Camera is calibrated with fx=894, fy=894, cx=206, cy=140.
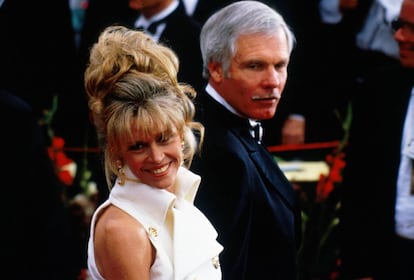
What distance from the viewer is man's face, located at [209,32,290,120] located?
11.3 feet

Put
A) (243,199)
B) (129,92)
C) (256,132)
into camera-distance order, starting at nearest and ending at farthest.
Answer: (129,92)
(243,199)
(256,132)

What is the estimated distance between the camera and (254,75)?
3.50 meters

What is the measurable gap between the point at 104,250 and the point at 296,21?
3304 mm

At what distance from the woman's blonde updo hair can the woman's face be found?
27 millimetres

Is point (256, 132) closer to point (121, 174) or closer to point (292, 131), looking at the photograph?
point (121, 174)

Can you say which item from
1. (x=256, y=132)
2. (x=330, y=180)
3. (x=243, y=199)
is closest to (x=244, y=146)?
(x=256, y=132)

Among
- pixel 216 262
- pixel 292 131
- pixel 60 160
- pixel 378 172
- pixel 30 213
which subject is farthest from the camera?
pixel 292 131

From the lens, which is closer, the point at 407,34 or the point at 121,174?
the point at 121,174

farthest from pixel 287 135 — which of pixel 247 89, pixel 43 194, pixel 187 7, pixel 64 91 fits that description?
pixel 43 194

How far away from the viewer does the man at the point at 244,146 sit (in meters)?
3.29

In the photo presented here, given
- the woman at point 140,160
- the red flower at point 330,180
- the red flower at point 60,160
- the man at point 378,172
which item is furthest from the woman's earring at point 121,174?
the red flower at point 330,180

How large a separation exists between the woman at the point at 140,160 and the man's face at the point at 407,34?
4.85 ft

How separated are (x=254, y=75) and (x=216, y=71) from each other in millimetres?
154

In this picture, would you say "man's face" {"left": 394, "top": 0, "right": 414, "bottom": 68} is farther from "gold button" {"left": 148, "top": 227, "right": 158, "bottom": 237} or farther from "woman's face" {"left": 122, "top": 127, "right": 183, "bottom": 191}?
"gold button" {"left": 148, "top": 227, "right": 158, "bottom": 237}
